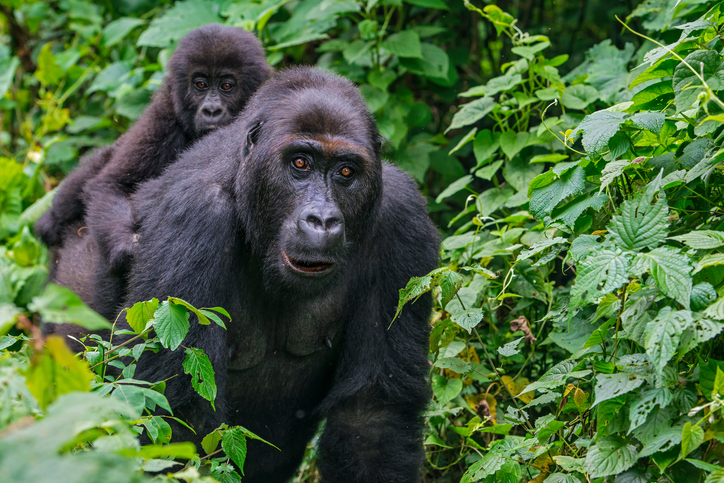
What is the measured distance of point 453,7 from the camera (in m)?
5.76

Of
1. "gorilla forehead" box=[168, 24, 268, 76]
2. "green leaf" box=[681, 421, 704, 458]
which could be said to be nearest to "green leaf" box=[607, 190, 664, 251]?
"green leaf" box=[681, 421, 704, 458]

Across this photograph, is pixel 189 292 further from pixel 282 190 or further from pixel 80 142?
pixel 80 142

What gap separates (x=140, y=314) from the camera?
95.4 inches

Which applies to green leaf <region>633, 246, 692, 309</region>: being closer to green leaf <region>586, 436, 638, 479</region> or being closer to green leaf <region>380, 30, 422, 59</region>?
green leaf <region>586, 436, 638, 479</region>

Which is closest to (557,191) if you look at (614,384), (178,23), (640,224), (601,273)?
(640,224)

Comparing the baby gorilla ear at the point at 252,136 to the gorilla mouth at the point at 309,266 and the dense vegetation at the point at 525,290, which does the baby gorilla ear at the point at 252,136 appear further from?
the dense vegetation at the point at 525,290

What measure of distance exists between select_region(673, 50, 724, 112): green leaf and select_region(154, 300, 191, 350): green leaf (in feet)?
6.05

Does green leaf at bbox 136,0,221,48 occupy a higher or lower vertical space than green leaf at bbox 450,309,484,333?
higher

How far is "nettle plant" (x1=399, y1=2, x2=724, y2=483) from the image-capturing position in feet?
7.21

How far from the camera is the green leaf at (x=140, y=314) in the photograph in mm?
2404

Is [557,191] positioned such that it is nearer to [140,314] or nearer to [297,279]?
[297,279]

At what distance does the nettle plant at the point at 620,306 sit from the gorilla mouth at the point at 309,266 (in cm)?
37

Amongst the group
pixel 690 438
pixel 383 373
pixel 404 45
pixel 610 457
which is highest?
pixel 404 45

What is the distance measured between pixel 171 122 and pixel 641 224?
9.27 ft
